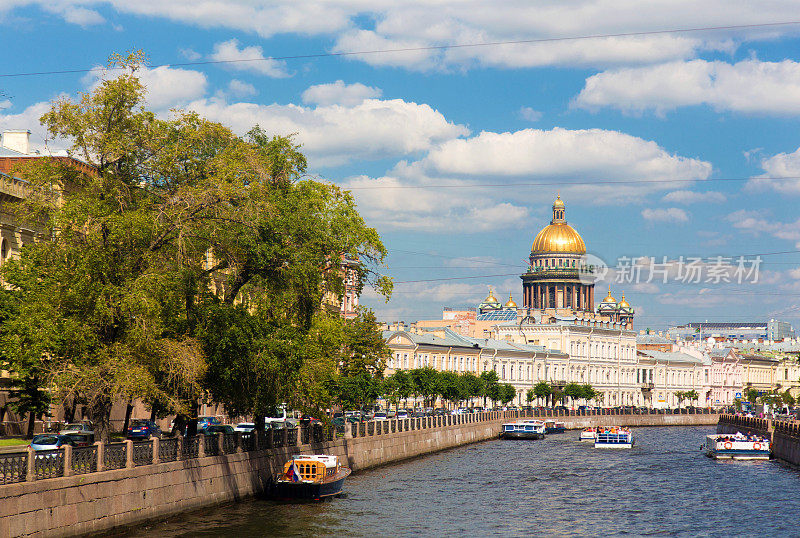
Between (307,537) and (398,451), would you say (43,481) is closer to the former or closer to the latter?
(307,537)

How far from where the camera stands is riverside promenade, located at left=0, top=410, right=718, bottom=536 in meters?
26.1

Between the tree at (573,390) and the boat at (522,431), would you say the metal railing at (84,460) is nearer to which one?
the boat at (522,431)

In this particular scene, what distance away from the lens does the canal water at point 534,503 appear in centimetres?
3606

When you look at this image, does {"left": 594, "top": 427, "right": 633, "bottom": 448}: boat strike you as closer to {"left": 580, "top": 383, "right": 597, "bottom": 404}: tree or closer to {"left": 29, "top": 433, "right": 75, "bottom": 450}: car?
{"left": 29, "top": 433, "right": 75, "bottom": 450}: car

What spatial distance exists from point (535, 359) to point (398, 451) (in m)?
85.0

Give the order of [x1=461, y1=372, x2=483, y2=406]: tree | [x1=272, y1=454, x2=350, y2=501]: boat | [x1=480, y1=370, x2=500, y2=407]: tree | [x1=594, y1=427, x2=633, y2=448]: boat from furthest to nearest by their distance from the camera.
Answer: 1. [x1=480, y1=370, x2=500, y2=407]: tree
2. [x1=461, y1=372, x2=483, y2=406]: tree
3. [x1=594, y1=427, x2=633, y2=448]: boat
4. [x1=272, y1=454, x2=350, y2=501]: boat

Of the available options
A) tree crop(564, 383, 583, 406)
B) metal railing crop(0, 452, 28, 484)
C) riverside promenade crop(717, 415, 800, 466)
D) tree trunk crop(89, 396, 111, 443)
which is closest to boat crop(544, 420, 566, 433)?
riverside promenade crop(717, 415, 800, 466)

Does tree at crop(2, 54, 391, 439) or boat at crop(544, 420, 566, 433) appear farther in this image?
A: boat at crop(544, 420, 566, 433)

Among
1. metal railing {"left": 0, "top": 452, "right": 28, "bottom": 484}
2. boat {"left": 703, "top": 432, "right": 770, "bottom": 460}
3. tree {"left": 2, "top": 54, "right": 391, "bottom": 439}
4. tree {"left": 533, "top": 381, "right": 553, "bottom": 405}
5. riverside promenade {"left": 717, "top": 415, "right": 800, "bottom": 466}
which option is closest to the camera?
metal railing {"left": 0, "top": 452, "right": 28, "bottom": 484}

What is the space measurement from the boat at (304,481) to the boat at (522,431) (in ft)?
183

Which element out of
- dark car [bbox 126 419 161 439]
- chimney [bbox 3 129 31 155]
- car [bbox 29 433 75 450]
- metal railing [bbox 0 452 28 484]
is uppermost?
chimney [bbox 3 129 31 155]

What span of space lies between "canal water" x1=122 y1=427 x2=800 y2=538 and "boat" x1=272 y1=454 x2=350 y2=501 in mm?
445

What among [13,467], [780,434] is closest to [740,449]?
[780,434]

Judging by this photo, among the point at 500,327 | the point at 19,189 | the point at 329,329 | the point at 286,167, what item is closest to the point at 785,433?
the point at 329,329
